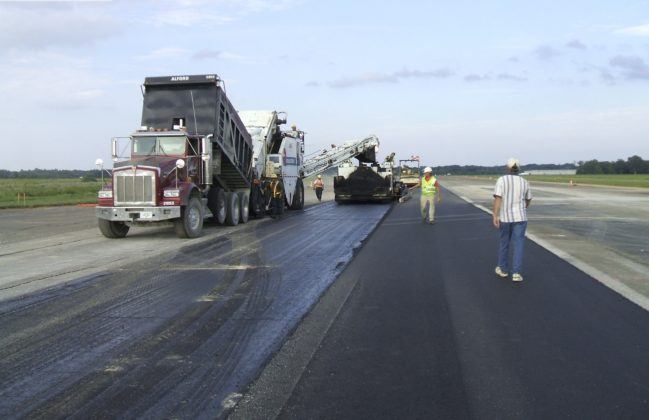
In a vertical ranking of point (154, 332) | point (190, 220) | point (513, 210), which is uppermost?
point (513, 210)

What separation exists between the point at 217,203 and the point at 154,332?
37.2 ft

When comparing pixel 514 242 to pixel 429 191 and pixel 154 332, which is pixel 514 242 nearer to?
pixel 154 332

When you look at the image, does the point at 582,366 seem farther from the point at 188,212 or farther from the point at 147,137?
the point at 147,137

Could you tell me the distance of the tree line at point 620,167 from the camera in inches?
5467

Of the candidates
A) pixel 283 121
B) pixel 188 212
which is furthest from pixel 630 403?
pixel 283 121

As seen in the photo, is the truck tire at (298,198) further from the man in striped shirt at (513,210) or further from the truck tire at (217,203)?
the man in striped shirt at (513,210)

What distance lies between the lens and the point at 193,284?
827cm

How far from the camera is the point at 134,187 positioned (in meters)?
13.9

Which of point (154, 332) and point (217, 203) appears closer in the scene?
point (154, 332)

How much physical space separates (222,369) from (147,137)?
1171 centimetres

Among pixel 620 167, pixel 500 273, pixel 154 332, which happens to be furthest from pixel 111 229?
pixel 620 167

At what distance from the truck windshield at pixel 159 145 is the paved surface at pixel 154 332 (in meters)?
4.90

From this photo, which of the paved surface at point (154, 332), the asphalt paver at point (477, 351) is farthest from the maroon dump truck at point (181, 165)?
the asphalt paver at point (477, 351)

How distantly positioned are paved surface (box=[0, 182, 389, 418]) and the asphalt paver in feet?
2.10
